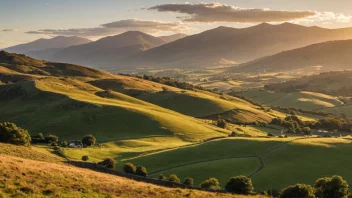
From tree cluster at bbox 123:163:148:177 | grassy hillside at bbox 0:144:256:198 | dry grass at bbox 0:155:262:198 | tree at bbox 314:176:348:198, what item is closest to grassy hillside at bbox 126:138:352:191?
tree cluster at bbox 123:163:148:177

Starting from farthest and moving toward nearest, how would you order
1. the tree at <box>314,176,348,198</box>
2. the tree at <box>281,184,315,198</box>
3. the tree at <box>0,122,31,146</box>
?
the tree at <box>0,122,31,146</box> → the tree at <box>314,176,348,198</box> → the tree at <box>281,184,315,198</box>

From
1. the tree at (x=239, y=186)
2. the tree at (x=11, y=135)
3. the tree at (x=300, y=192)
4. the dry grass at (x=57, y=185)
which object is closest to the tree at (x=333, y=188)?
the tree at (x=300, y=192)

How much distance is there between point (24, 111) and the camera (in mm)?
152500

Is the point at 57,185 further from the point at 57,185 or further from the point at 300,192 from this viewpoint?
the point at 300,192

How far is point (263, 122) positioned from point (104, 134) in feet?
295

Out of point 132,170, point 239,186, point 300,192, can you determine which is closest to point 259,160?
point 132,170

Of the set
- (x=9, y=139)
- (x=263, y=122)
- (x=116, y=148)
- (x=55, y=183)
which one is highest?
(x=55, y=183)

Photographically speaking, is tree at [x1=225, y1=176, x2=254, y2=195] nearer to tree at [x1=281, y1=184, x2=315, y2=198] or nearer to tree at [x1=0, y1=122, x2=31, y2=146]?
tree at [x1=281, y1=184, x2=315, y2=198]

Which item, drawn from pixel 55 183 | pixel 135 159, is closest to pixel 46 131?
pixel 135 159

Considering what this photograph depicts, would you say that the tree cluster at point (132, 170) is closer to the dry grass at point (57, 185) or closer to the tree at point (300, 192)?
the dry grass at point (57, 185)

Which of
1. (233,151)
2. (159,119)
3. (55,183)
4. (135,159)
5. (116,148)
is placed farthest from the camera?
(159,119)

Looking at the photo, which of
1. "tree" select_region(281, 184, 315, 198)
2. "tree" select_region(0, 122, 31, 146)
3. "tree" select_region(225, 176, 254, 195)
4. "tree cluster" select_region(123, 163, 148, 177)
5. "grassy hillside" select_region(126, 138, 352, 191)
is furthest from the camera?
"grassy hillside" select_region(126, 138, 352, 191)

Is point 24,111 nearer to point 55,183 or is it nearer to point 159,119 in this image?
point 159,119

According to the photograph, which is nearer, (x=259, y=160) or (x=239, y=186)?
(x=239, y=186)
